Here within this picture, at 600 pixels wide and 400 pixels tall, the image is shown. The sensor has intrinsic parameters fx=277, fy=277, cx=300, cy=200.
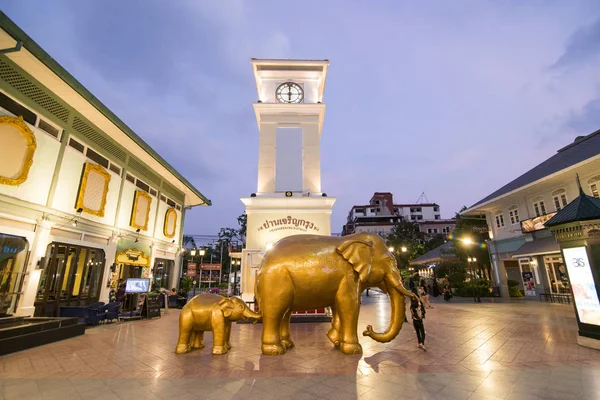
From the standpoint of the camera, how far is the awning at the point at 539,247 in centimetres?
1450

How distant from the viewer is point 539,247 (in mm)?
15508

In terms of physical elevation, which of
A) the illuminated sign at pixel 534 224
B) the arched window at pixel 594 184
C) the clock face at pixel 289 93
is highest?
the clock face at pixel 289 93

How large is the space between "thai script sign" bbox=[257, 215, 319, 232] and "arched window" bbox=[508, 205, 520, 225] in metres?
14.6

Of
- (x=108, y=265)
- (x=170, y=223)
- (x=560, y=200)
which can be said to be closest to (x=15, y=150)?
(x=108, y=265)

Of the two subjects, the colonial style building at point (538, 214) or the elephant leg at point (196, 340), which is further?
the colonial style building at point (538, 214)

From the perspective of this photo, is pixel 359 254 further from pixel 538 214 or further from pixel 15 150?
pixel 538 214

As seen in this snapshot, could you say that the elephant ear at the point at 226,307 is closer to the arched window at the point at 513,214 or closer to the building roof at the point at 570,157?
the building roof at the point at 570,157

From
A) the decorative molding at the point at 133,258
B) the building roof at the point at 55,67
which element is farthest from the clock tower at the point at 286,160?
the building roof at the point at 55,67

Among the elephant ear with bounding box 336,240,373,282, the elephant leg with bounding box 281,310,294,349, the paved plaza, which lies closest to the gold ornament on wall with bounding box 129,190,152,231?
the paved plaza

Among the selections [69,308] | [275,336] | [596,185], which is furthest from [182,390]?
[596,185]

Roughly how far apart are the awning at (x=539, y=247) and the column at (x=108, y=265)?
21.4 metres

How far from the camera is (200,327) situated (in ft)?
18.7

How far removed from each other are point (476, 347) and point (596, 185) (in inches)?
545

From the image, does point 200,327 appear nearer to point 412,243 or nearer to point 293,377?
point 293,377
